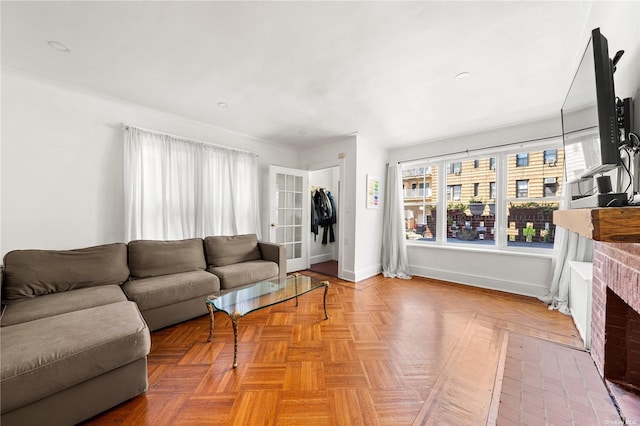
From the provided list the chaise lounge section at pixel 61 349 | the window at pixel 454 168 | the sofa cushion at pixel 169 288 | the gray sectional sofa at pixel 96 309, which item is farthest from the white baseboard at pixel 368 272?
the chaise lounge section at pixel 61 349

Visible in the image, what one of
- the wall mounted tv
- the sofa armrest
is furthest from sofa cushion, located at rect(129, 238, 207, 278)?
the wall mounted tv

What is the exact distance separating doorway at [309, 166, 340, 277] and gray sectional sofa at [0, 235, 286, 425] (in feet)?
5.86

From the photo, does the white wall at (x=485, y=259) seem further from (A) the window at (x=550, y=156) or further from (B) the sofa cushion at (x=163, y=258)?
(B) the sofa cushion at (x=163, y=258)

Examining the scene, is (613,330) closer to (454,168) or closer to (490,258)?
(490,258)

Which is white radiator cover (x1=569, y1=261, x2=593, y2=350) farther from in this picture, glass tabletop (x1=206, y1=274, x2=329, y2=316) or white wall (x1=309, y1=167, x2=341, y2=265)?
white wall (x1=309, y1=167, x2=341, y2=265)

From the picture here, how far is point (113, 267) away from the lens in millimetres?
2316

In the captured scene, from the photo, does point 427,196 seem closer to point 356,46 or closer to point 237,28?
point 356,46

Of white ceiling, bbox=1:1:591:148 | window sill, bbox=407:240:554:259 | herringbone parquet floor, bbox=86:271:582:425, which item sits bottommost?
herringbone parquet floor, bbox=86:271:582:425


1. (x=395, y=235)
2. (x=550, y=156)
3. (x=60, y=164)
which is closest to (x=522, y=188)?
(x=550, y=156)

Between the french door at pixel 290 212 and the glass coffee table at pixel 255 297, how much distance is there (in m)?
1.52

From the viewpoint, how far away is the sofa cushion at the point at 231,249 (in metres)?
3.04

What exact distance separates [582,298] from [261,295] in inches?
115

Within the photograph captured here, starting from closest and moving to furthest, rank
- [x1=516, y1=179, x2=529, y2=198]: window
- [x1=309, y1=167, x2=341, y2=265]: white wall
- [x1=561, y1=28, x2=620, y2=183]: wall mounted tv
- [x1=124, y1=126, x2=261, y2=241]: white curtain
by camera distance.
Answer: [x1=561, y1=28, x2=620, y2=183]: wall mounted tv, [x1=124, y1=126, x2=261, y2=241]: white curtain, [x1=516, y1=179, x2=529, y2=198]: window, [x1=309, y1=167, x2=341, y2=265]: white wall

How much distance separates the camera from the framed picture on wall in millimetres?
4016
